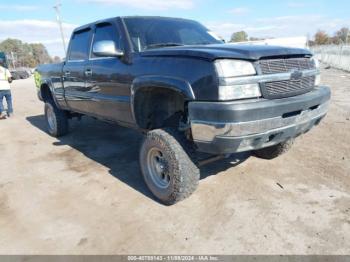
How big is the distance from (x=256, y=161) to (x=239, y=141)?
1.82 meters

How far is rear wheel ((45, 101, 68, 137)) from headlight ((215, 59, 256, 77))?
4.64 m

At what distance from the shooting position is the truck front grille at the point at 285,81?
3.00 meters

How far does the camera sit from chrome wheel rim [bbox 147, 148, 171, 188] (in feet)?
11.7

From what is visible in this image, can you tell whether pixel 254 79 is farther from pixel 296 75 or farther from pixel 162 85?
pixel 162 85

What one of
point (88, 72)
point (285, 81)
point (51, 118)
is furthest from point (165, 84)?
point (51, 118)

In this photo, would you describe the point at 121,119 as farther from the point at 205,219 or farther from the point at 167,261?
the point at 167,261

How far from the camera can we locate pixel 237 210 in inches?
131

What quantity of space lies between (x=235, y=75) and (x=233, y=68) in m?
0.07

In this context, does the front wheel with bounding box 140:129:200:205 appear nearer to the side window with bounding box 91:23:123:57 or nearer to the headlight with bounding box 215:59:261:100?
the headlight with bounding box 215:59:261:100

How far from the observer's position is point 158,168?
12.2 ft

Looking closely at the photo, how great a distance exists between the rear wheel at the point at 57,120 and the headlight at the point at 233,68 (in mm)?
4644


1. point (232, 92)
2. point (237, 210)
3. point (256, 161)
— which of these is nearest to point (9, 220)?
point (237, 210)

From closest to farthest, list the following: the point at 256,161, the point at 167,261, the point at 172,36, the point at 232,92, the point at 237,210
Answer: the point at 167,261, the point at 232,92, the point at 237,210, the point at 172,36, the point at 256,161

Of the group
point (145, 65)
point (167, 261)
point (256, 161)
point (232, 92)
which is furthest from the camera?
point (256, 161)
